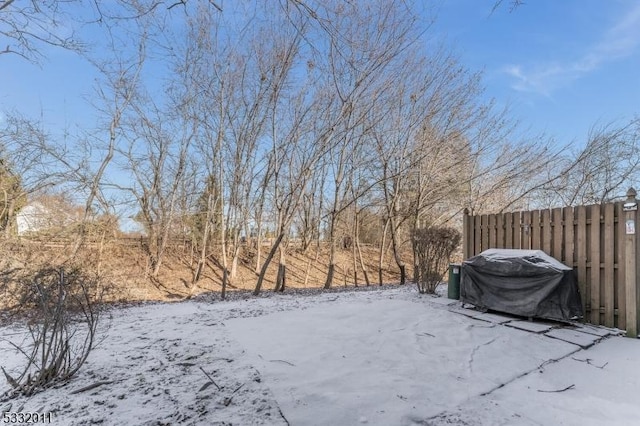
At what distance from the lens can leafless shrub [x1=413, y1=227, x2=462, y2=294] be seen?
5.98m

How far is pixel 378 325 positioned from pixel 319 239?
11.0m

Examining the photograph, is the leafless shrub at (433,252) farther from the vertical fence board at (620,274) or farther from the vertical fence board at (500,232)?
the vertical fence board at (620,274)

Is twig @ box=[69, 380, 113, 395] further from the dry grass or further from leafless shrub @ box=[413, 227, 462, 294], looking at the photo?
leafless shrub @ box=[413, 227, 462, 294]

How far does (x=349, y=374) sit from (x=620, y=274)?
3676mm

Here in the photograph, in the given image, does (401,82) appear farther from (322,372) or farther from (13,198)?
(13,198)

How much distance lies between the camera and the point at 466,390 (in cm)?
224

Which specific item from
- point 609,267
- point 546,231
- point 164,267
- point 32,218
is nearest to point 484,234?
point 546,231

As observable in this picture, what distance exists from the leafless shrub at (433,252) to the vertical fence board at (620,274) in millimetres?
2495

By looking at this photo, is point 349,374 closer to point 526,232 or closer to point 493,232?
point 526,232

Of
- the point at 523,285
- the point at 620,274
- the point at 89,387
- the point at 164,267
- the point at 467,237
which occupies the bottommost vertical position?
the point at 164,267

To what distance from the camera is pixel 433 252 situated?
6.00 meters

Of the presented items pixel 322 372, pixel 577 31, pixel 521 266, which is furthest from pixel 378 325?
pixel 577 31

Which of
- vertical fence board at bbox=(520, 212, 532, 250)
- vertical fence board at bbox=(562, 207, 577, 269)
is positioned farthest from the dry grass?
vertical fence board at bbox=(562, 207, 577, 269)

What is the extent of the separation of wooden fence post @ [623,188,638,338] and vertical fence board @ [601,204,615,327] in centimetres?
14
